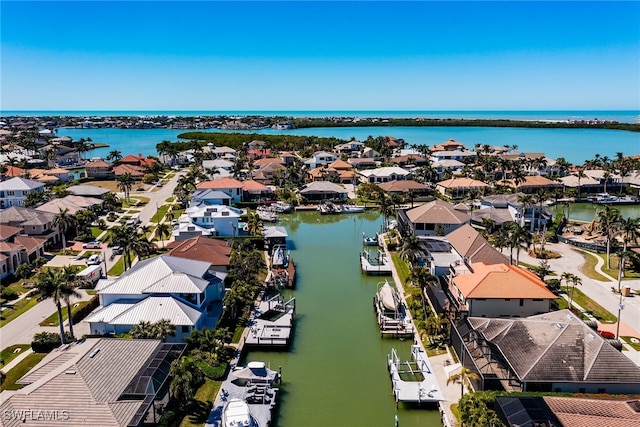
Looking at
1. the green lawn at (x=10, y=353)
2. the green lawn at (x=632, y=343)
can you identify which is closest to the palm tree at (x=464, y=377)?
the green lawn at (x=632, y=343)

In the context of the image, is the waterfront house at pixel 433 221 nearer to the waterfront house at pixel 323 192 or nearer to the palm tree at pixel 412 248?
the palm tree at pixel 412 248

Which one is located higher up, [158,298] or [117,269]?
[158,298]

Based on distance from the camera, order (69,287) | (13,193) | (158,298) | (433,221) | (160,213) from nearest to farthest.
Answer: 1. (69,287)
2. (158,298)
3. (433,221)
4. (160,213)
5. (13,193)

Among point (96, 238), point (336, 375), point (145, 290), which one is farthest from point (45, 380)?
point (96, 238)

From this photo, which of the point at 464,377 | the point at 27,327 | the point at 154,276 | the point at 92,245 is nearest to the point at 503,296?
the point at 464,377

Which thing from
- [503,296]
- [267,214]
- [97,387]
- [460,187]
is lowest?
[267,214]

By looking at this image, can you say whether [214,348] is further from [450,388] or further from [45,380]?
[450,388]

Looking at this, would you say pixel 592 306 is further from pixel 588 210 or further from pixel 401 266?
pixel 588 210
